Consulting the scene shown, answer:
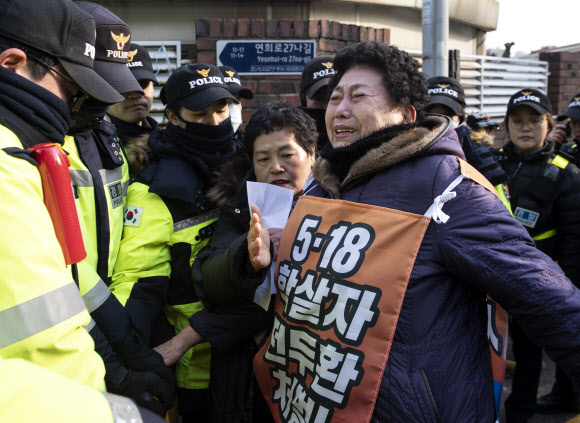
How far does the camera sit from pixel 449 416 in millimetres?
1282

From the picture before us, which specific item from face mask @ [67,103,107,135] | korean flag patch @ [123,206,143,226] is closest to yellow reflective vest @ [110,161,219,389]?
korean flag patch @ [123,206,143,226]

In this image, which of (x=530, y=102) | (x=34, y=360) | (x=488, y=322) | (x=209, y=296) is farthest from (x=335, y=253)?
(x=530, y=102)

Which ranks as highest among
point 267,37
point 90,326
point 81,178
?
point 267,37

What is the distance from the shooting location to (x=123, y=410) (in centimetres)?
70

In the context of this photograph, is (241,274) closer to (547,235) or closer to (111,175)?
(111,175)

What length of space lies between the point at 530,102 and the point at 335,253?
2.61m

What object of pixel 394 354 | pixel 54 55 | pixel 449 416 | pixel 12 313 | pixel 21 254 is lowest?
pixel 449 416

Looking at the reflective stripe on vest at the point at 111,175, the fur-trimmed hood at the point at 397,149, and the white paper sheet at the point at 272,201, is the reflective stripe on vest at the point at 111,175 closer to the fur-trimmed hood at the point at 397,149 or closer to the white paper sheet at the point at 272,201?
the white paper sheet at the point at 272,201

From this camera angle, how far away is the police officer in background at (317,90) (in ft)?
9.37

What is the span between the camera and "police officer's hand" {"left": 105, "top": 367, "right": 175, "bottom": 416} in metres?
1.60

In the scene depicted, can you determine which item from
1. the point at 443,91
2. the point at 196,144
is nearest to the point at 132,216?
the point at 196,144

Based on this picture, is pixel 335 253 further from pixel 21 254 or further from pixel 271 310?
pixel 21 254

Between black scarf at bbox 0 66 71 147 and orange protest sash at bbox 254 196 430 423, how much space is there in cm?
83

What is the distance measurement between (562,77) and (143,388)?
28.0ft
